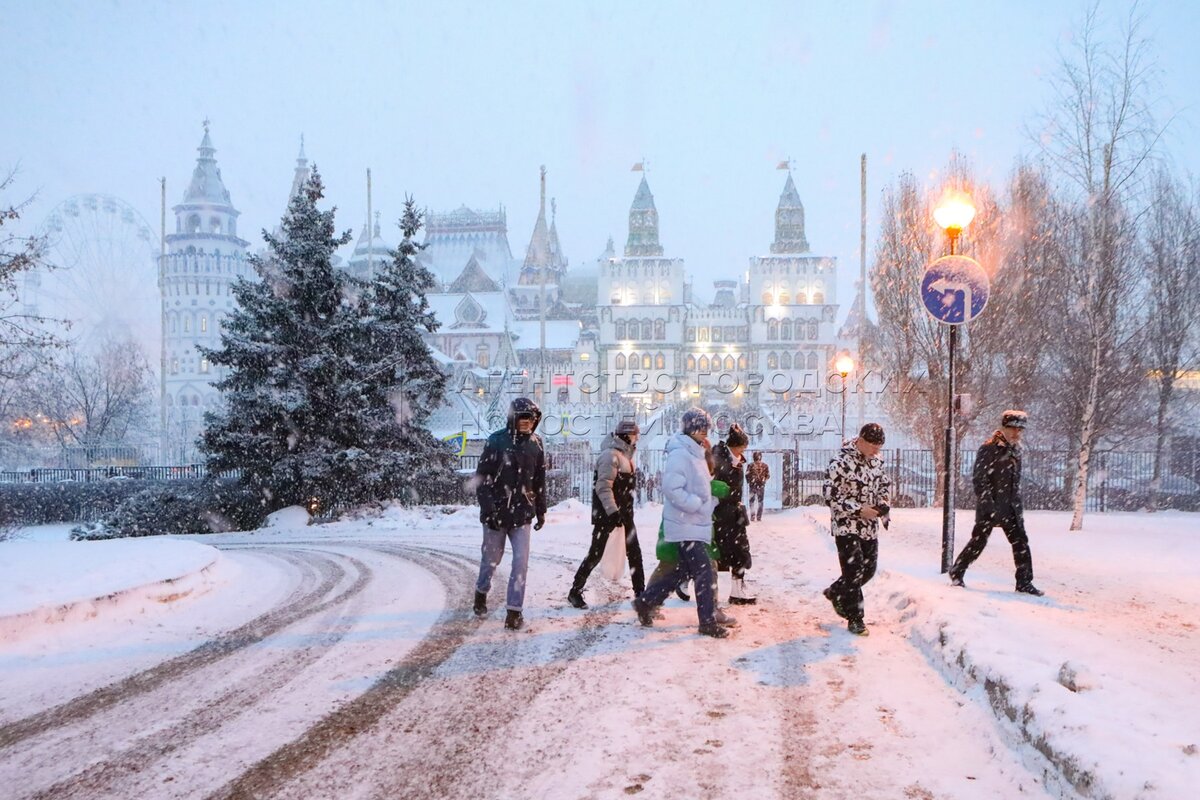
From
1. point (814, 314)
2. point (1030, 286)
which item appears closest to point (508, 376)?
point (814, 314)

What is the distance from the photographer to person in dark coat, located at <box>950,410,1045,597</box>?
877 cm

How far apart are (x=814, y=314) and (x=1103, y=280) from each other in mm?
93441

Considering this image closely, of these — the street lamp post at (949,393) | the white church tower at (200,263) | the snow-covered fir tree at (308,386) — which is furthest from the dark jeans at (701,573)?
the white church tower at (200,263)

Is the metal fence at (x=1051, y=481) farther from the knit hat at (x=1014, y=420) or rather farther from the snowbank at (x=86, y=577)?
the knit hat at (x=1014, y=420)

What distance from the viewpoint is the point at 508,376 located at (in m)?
82.9

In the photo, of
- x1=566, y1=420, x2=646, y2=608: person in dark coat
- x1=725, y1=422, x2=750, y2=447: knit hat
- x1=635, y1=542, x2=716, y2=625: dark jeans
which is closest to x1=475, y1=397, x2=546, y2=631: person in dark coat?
x1=566, y1=420, x2=646, y2=608: person in dark coat

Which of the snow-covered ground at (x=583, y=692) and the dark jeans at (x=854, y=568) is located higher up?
the dark jeans at (x=854, y=568)

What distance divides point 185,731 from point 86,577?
4.45 meters

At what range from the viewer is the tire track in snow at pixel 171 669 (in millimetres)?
4766

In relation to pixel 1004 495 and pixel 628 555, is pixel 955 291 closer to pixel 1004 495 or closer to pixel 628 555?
pixel 1004 495

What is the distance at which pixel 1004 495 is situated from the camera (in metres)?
8.80

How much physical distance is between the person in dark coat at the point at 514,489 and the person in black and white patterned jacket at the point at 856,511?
2.50 m

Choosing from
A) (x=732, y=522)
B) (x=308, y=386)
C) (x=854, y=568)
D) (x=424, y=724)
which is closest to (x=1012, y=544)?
(x=854, y=568)

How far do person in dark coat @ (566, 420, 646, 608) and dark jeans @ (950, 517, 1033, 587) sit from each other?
3668mm
